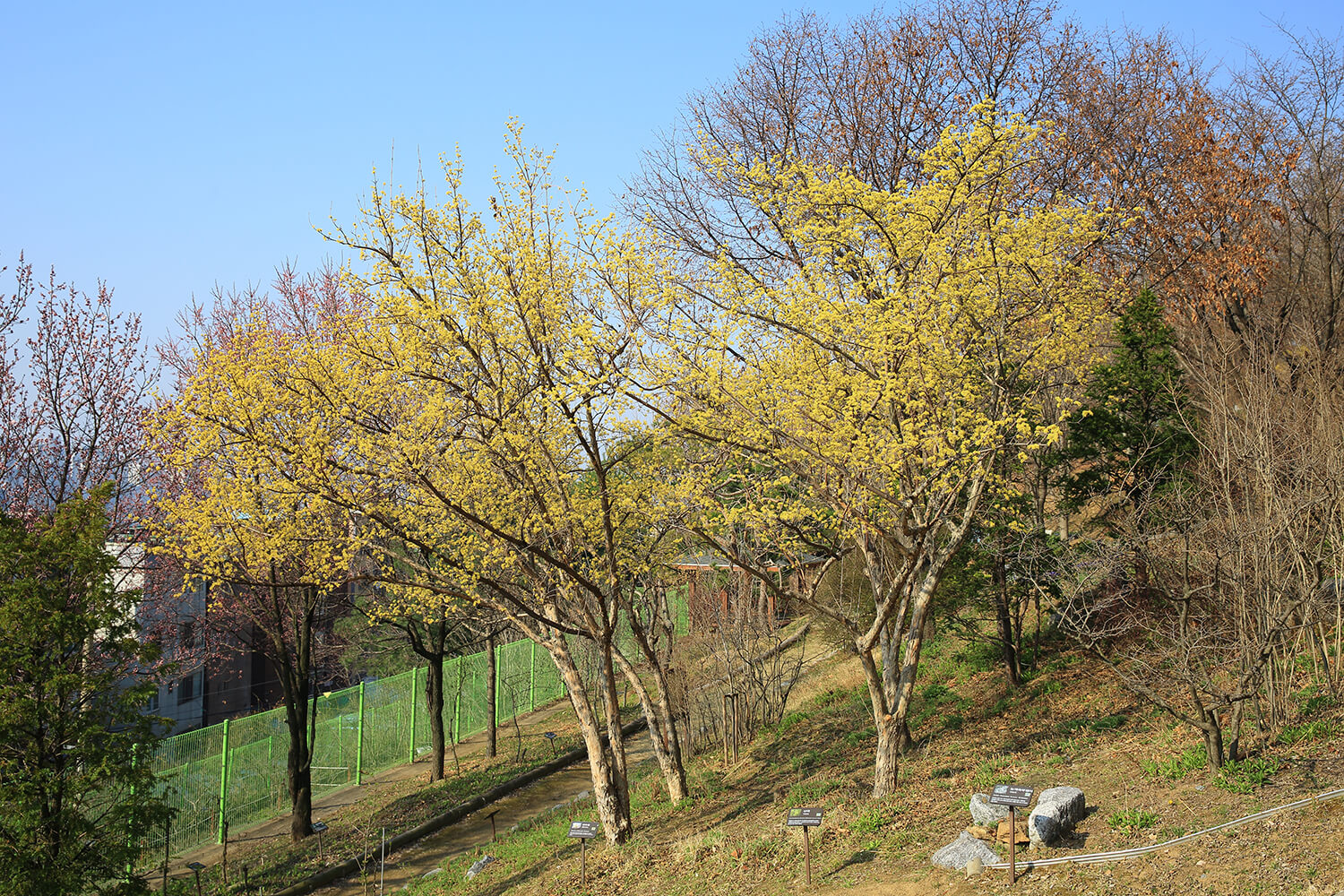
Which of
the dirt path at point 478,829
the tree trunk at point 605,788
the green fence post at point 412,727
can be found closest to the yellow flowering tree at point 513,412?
the tree trunk at point 605,788

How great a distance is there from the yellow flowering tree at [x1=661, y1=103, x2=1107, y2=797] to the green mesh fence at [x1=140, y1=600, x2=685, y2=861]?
7133 millimetres

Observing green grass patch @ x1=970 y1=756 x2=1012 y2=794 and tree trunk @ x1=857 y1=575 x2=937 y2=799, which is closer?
green grass patch @ x1=970 y1=756 x2=1012 y2=794

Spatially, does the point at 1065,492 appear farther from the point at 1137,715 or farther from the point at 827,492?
the point at 827,492

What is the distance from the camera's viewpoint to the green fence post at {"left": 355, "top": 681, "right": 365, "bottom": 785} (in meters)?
17.6

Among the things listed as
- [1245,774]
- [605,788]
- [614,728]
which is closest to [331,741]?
[605,788]

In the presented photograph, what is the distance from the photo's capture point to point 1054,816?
7.50 meters

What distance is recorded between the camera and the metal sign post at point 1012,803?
695cm

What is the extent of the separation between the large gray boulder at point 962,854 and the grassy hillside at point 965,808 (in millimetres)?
132

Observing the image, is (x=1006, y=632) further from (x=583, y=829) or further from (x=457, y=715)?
(x=457, y=715)

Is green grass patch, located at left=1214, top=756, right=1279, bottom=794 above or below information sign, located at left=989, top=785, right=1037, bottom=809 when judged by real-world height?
below

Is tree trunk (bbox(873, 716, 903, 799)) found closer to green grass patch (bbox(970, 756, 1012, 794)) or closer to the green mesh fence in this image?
green grass patch (bbox(970, 756, 1012, 794))

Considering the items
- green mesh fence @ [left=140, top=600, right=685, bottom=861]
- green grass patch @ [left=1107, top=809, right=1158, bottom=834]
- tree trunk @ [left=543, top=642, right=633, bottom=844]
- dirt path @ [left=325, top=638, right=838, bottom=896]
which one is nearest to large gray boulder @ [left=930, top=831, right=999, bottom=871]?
green grass patch @ [left=1107, top=809, right=1158, bottom=834]

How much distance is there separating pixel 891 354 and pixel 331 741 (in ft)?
43.3

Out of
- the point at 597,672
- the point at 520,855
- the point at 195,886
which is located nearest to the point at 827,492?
the point at 520,855
